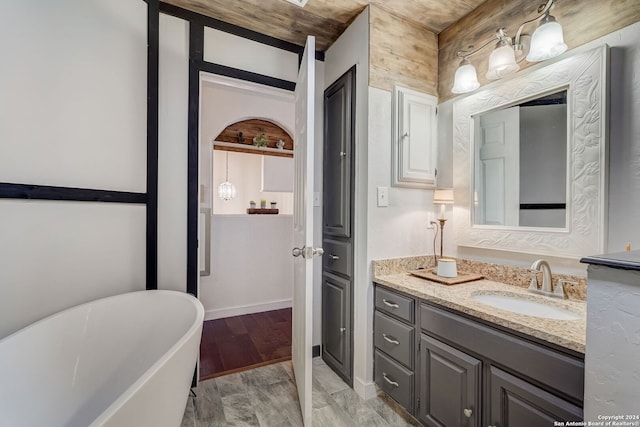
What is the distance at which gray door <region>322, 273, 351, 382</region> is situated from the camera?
1896mm

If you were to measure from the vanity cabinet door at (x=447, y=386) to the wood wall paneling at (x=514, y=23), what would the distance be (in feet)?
5.08

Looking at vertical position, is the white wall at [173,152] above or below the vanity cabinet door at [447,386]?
above

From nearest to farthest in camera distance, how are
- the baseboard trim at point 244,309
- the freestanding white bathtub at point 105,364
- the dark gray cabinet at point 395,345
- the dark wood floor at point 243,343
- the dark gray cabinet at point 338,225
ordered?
the freestanding white bathtub at point 105,364 → the dark gray cabinet at point 395,345 → the dark gray cabinet at point 338,225 → the dark wood floor at point 243,343 → the baseboard trim at point 244,309

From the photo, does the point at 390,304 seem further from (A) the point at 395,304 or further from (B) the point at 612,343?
(B) the point at 612,343

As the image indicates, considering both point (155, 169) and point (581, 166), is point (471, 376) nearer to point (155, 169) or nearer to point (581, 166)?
point (581, 166)

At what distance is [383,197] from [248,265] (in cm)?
198

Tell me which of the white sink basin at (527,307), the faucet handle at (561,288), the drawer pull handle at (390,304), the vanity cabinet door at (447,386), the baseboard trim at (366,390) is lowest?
the baseboard trim at (366,390)

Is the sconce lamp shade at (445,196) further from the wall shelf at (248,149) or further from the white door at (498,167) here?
the wall shelf at (248,149)

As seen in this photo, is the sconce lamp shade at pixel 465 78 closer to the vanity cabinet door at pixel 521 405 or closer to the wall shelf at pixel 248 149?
the vanity cabinet door at pixel 521 405

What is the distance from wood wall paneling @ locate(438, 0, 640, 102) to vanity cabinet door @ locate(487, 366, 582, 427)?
152 centimetres

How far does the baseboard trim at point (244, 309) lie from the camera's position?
116 inches

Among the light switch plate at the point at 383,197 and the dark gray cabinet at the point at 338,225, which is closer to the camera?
the light switch plate at the point at 383,197

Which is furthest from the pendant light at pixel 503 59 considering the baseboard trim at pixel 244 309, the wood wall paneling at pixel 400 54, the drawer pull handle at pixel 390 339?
the baseboard trim at pixel 244 309

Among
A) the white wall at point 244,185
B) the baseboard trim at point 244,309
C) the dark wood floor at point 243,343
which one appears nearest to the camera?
the dark wood floor at point 243,343
